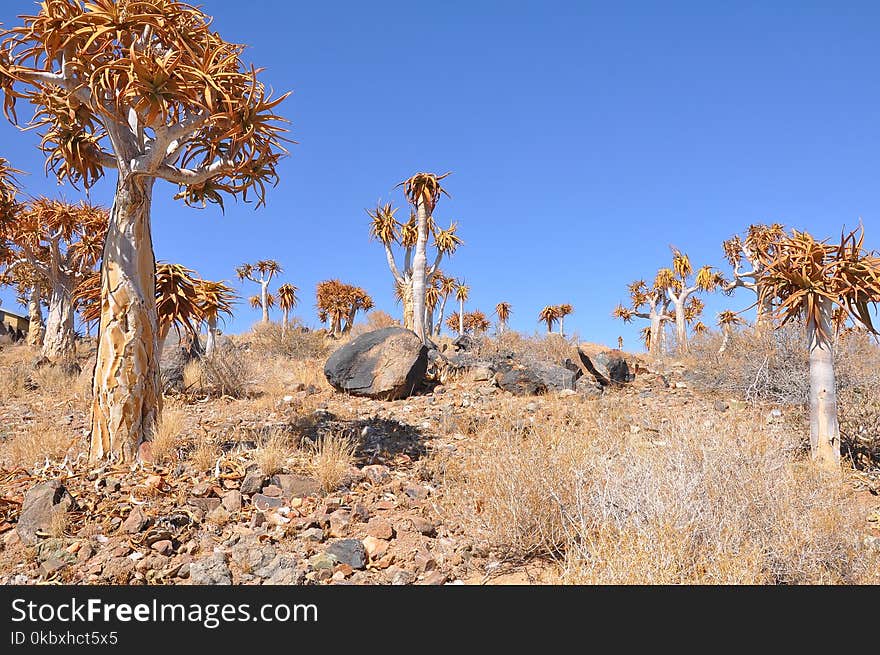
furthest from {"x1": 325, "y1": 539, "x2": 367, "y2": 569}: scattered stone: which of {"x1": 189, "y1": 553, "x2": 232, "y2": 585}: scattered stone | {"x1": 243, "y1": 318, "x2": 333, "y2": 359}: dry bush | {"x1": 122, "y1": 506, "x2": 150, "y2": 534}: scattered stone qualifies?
{"x1": 243, "y1": 318, "x2": 333, "y2": 359}: dry bush

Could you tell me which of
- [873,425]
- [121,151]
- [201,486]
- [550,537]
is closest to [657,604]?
[550,537]

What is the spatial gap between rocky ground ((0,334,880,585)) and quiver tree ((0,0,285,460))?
94cm

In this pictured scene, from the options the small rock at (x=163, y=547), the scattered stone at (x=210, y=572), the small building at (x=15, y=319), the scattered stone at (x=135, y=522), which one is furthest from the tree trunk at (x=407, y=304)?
the small building at (x=15, y=319)

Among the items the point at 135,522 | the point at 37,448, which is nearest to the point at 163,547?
the point at 135,522

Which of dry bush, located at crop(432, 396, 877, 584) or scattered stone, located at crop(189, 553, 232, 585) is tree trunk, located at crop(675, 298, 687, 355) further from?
scattered stone, located at crop(189, 553, 232, 585)

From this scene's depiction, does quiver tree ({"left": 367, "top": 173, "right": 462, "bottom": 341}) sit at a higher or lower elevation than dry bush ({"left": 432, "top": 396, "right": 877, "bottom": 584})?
higher

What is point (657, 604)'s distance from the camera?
10.4 ft

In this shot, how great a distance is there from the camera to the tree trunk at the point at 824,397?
23.0 feet

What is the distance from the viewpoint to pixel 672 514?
12.7 ft

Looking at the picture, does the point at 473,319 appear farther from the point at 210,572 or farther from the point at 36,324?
the point at 210,572

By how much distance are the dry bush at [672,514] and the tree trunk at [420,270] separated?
11651mm

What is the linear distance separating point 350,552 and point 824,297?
6528 millimetres

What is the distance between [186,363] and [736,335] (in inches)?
538

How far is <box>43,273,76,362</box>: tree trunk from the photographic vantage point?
55.7 ft
